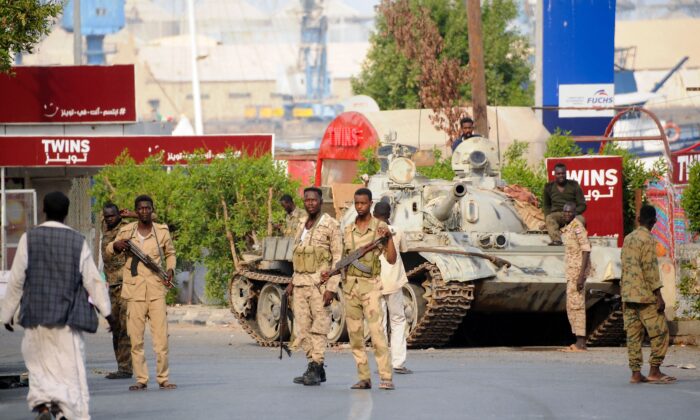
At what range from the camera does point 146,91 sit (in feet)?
477

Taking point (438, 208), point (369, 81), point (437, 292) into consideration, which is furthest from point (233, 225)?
point (369, 81)

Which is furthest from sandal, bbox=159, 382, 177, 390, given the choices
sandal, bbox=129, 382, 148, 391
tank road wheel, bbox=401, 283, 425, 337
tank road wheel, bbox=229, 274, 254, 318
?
tank road wheel, bbox=229, 274, 254, 318

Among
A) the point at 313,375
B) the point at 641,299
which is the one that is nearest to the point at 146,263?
the point at 313,375

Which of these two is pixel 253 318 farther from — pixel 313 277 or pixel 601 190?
pixel 313 277

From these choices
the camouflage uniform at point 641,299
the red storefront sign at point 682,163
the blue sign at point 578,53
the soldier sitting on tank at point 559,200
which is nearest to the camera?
the camouflage uniform at point 641,299

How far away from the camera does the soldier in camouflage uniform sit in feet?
46.8

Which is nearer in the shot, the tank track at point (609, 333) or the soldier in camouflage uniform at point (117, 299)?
the soldier in camouflage uniform at point (117, 299)

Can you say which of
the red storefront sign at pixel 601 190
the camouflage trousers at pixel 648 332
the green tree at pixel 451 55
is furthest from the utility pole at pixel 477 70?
the green tree at pixel 451 55

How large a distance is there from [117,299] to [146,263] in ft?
5.11

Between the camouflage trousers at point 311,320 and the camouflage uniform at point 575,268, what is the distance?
18.0ft

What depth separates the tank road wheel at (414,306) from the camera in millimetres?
18328

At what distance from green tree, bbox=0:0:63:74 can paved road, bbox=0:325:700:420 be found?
179 inches

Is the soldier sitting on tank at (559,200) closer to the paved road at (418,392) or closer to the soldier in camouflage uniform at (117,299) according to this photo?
the paved road at (418,392)

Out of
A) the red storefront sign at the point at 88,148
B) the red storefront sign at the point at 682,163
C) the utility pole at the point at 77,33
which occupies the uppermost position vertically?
the utility pole at the point at 77,33
